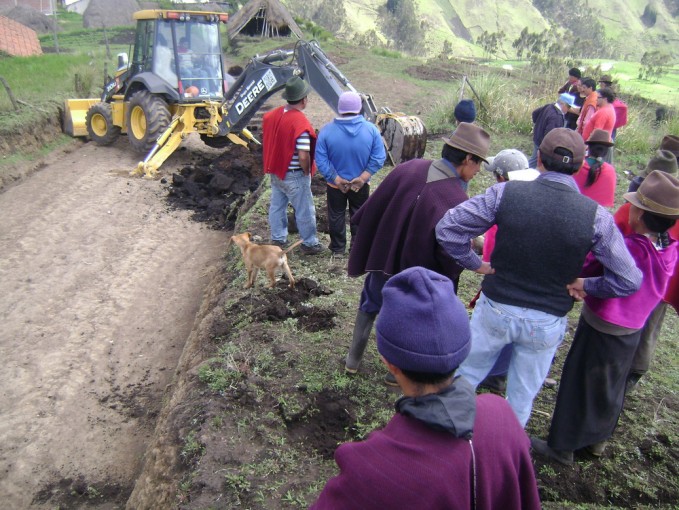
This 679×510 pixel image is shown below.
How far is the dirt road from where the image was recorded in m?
4.22

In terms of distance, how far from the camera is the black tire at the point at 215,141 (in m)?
11.3

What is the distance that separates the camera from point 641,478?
Result: 3406 mm

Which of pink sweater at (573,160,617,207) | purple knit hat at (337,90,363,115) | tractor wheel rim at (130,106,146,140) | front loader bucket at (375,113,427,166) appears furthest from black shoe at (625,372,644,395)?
tractor wheel rim at (130,106,146,140)

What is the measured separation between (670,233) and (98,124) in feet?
37.7

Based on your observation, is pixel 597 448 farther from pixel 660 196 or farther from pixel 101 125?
pixel 101 125

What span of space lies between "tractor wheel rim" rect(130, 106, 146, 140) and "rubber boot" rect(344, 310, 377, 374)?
28.3 feet

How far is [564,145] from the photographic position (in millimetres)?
2711

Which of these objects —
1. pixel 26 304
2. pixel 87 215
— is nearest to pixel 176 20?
pixel 87 215

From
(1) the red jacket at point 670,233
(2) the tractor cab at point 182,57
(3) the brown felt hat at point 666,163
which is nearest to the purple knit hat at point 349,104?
(3) the brown felt hat at point 666,163

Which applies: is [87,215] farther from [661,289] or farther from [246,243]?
[661,289]

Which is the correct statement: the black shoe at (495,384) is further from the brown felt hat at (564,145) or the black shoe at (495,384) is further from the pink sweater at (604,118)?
the pink sweater at (604,118)

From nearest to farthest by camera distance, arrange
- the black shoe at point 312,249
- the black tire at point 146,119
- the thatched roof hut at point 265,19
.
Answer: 1. the black shoe at point 312,249
2. the black tire at point 146,119
3. the thatched roof hut at point 265,19

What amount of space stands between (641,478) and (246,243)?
12.3 feet

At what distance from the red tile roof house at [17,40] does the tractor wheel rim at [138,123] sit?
40.7 feet
